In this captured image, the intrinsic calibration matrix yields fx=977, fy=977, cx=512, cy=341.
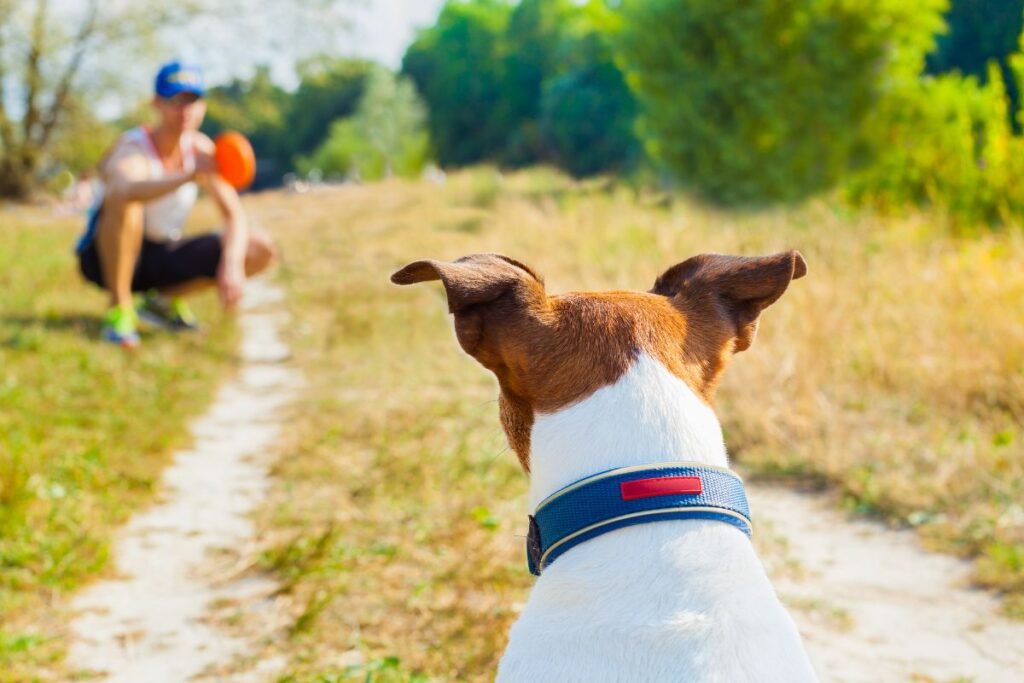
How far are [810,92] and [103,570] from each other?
37.0 feet

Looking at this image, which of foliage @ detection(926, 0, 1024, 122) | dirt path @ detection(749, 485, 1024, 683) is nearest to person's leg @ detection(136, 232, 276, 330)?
dirt path @ detection(749, 485, 1024, 683)

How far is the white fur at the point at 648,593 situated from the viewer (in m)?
1.62

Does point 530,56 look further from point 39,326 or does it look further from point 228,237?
point 39,326

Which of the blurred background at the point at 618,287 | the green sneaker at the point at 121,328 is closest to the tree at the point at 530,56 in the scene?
the blurred background at the point at 618,287

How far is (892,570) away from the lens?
3844 mm

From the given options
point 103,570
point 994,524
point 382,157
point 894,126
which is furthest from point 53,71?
point 382,157

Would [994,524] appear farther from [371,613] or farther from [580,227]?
[580,227]

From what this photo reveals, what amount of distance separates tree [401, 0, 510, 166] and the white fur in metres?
45.0

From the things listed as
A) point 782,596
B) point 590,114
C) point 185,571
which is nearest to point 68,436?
point 185,571

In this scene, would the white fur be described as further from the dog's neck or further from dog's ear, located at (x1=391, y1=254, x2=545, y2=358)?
dog's ear, located at (x1=391, y1=254, x2=545, y2=358)

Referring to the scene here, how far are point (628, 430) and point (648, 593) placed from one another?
29cm

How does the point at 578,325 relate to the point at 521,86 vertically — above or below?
above

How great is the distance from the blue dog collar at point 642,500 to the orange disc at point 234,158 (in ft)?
16.8

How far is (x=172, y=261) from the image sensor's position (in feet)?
25.0
